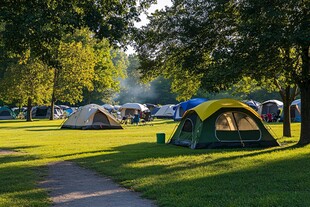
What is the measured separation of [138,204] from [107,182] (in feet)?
7.32

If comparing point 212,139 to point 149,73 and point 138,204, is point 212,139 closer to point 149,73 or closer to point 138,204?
point 149,73

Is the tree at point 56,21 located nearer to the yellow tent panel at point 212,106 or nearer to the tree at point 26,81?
the yellow tent panel at point 212,106

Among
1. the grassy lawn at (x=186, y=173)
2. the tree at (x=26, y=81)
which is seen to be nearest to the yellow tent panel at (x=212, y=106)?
the grassy lawn at (x=186, y=173)

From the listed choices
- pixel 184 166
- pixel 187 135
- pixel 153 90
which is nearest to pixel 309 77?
pixel 187 135

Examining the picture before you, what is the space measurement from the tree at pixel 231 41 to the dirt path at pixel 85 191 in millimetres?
4705

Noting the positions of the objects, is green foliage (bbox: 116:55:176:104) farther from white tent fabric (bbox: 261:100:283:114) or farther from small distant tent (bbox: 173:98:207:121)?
white tent fabric (bbox: 261:100:283:114)

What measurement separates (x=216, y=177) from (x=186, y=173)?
2.80 feet

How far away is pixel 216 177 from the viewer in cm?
882

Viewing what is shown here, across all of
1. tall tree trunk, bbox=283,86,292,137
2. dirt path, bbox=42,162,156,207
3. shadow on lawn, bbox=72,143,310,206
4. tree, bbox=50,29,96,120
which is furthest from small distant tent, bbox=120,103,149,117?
dirt path, bbox=42,162,156,207

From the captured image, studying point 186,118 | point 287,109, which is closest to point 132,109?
point 287,109

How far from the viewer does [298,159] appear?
1134 centimetres

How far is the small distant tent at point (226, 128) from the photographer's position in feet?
48.8

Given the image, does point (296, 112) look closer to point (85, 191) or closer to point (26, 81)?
point (26, 81)

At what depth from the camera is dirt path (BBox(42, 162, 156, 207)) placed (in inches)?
267
